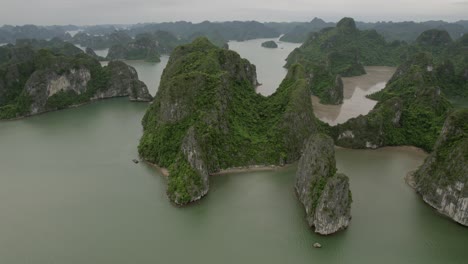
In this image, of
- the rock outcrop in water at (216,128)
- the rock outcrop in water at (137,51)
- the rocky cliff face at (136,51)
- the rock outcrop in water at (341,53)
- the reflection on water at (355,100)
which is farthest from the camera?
the rock outcrop in water at (137,51)

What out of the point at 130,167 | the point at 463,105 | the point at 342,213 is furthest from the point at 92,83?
the point at 463,105

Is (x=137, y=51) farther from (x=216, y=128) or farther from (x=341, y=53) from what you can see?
(x=216, y=128)

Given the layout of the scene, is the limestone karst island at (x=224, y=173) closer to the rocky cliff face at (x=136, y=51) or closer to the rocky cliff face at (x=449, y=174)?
the rocky cliff face at (x=449, y=174)

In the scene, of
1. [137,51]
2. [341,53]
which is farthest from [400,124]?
[137,51]

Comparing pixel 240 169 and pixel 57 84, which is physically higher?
pixel 57 84

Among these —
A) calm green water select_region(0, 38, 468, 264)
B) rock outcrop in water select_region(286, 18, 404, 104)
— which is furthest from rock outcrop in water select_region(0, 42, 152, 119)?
rock outcrop in water select_region(286, 18, 404, 104)

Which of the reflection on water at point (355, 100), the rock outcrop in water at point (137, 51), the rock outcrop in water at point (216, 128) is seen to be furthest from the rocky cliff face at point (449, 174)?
the rock outcrop in water at point (137, 51)

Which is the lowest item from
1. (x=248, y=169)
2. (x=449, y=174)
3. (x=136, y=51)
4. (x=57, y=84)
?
(x=248, y=169)
